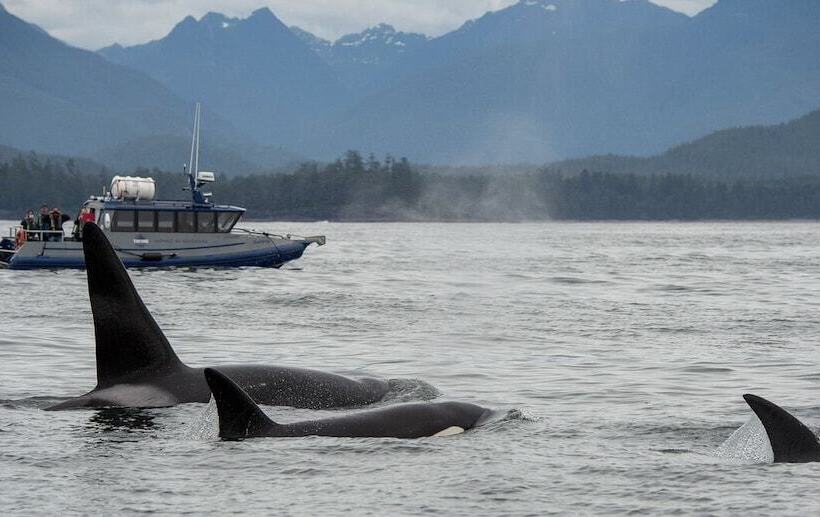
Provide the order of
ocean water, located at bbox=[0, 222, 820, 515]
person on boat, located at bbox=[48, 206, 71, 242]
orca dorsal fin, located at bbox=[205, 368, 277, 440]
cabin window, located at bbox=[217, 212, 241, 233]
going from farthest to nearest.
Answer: cabin window, located at bbox=[217, 212, 241, 233] → person on boat, located at bbox=[48, 206, 71, 242] → orca dorsal fin, located at bbox=[205, 368, 277, 440] → ocean water, located at bbox=[0, 222, 820, 515]

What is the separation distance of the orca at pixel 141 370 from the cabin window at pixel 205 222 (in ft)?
117

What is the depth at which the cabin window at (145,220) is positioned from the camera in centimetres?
4784

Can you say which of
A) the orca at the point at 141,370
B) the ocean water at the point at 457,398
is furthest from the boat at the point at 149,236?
the orca at the point at 141,370

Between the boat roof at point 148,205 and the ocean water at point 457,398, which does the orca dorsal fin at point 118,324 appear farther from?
the boat roof at point 148,205

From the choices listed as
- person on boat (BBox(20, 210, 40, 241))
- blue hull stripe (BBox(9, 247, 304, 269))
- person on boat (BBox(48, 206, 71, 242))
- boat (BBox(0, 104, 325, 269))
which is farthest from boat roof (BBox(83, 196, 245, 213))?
person on boat (BBox(20, 210, 40, 241))

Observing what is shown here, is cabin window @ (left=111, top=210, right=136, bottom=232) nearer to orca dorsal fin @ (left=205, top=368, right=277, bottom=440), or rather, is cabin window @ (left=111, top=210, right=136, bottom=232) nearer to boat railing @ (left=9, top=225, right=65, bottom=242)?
boat railing @ (left=9, top=225, right=65, bottom=242)

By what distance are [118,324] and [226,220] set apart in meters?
37.0

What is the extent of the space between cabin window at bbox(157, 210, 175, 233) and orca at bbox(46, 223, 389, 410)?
35.2 metres

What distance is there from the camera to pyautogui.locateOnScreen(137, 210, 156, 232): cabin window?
47844 millimetres

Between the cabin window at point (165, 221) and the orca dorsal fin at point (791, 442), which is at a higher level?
the cabin window at point (165, 221)

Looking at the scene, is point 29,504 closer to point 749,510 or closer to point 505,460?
point 505,460

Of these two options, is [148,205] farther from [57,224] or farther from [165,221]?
[57,224]

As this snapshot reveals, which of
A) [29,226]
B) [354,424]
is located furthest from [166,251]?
[354,424]

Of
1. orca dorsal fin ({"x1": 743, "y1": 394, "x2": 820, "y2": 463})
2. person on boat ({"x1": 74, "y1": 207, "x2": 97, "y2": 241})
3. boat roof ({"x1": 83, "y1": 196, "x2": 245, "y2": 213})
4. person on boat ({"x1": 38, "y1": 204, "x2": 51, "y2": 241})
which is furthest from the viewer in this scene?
person on boat ({"x1": 38, "y1": 204, "x2": 51, "y2": 241})
